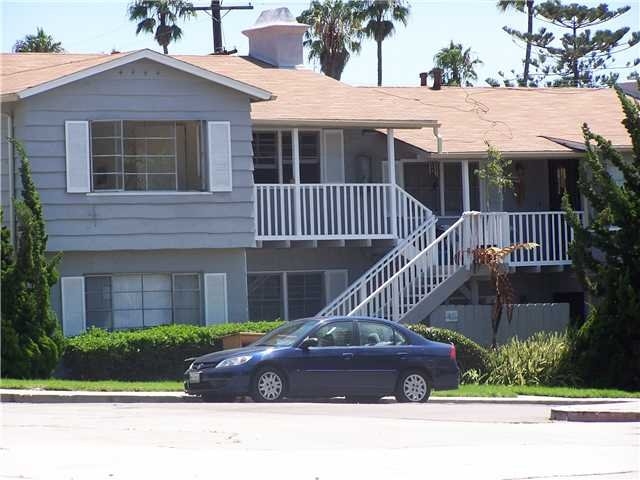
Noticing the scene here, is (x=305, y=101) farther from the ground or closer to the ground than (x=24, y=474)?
farther from the ground

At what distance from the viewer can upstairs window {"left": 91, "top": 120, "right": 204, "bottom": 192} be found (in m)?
25.7

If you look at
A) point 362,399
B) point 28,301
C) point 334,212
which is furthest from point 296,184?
point 362,399

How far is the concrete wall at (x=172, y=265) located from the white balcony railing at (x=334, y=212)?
816 mm

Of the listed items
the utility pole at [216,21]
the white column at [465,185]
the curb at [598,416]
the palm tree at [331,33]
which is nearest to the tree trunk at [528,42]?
the palm tree at [331,33]

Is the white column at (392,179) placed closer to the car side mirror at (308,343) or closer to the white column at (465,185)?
the white column at (465,185)

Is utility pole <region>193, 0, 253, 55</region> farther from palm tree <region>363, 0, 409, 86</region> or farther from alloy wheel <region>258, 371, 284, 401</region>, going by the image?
alloy wheel <region>258, 371, 284, 401</region>

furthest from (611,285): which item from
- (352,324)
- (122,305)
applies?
(122,305)

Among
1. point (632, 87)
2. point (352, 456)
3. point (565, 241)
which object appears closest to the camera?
point (352, 456)

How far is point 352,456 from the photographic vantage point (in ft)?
43.7

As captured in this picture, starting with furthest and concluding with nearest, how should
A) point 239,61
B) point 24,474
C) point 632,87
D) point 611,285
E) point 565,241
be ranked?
point 632,87
point 239,61
point 565,241
point 611,285
point 24,474

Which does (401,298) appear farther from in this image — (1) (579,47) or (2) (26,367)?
(1) (579,47)

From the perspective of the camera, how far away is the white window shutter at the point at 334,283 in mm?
29312

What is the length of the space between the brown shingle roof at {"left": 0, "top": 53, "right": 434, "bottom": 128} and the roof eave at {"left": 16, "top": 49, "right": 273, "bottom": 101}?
193 mm

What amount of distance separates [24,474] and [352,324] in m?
10.0
